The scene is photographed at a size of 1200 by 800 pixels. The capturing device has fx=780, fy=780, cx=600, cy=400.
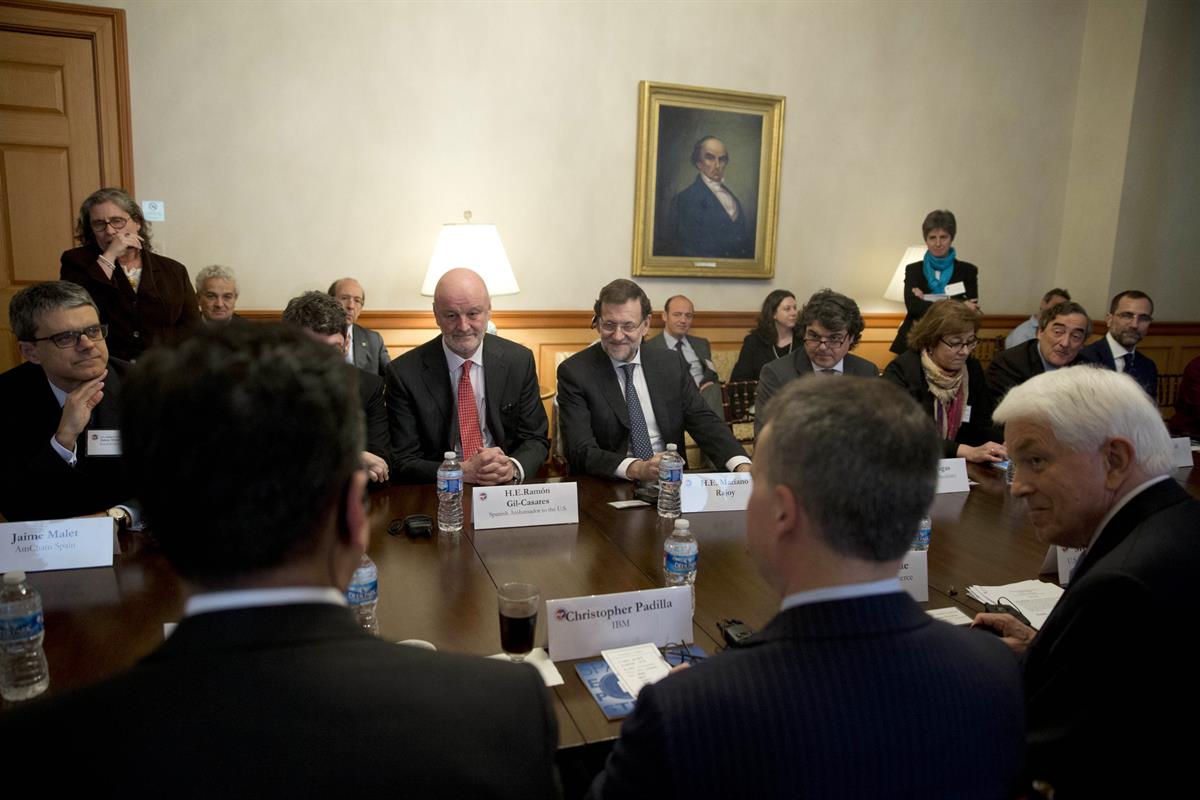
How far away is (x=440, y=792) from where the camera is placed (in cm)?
71

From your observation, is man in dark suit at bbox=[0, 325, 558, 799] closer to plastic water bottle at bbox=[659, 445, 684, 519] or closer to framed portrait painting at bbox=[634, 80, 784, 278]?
plastic water bottle at bbox=[659, 445, 684, 519]

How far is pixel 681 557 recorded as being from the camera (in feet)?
5.96

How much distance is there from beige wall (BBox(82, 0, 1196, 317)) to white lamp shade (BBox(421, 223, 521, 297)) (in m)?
0.50

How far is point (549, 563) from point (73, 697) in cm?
136

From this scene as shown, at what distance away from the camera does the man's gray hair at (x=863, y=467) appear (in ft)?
3.22

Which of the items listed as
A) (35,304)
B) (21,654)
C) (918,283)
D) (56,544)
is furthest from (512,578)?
(918,283)

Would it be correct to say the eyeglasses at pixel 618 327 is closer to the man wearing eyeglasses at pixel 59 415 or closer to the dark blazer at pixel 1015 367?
the man wearing eyeglasses at pixel 59 415

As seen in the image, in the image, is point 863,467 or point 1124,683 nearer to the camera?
point 863,467

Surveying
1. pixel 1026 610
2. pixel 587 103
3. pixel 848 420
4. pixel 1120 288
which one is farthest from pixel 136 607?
pixel 1120 288

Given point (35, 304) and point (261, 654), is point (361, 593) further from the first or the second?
point (35, 304)

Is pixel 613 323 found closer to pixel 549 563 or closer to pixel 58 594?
pixel 549 563

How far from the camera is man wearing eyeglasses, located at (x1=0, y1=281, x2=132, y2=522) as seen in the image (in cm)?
223

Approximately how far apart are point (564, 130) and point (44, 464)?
399 cm

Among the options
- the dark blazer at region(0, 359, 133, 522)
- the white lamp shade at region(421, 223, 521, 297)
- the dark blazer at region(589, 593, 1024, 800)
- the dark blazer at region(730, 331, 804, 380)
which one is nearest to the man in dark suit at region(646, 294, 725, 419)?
the dark blazer at region(730, 331, 804, 380)
